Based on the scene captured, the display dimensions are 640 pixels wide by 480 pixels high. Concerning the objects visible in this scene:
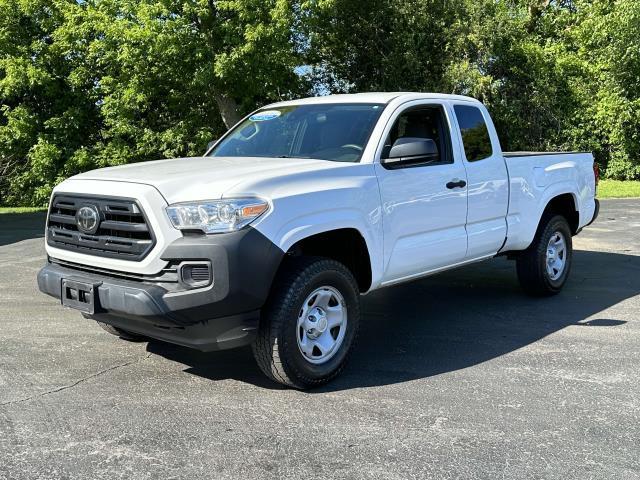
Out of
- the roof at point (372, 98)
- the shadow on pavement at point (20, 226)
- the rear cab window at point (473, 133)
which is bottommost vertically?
the shadow on pavement at point (20, 226)

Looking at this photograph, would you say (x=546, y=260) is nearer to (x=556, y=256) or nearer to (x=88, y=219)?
(x=556, y=256)

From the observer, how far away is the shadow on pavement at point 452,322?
4969 mm

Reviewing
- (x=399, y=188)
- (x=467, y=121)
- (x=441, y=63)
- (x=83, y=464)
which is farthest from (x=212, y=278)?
(x=441, y=63)

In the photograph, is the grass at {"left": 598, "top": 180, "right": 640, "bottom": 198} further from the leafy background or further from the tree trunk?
the tree trunk

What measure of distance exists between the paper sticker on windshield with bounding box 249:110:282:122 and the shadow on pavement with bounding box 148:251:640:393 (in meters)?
2.05

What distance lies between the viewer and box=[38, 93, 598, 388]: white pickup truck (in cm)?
405

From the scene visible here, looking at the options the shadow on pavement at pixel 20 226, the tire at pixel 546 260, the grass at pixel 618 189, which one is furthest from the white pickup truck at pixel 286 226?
the grass at pixel 618 189

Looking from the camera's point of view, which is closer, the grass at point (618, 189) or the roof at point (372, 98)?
the roof at point (372, 98)

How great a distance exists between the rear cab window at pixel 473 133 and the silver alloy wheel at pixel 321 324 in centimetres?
208

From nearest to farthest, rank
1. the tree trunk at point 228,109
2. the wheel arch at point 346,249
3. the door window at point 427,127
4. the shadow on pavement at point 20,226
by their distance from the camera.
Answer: the wheel arch at point 346,249, the door window at point 427,127, the shadow on pavement at point 20,226, the tree trunk at point 228,109

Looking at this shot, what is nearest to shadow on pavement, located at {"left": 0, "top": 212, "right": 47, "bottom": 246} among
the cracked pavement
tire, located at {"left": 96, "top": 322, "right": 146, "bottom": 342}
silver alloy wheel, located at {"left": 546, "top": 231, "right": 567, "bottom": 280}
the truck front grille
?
the cracked pavement

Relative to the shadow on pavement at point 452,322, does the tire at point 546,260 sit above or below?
above

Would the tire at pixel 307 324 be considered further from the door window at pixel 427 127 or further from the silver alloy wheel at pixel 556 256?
the silver alloy wheel at pixel 556 256

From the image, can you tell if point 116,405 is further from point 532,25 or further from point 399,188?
point 532,25
